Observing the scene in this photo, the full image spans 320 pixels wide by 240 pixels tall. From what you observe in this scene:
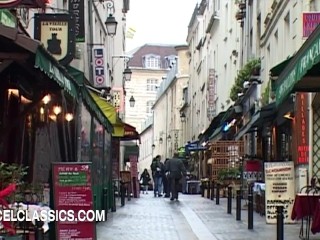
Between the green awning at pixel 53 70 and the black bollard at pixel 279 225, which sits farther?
the black bollard at pixel 279 225

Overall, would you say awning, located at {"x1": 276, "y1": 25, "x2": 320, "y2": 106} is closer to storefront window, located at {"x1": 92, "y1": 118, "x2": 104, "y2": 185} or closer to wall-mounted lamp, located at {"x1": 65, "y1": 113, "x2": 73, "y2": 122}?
wall-mounted lamp, located at {"x1": 65, "y1": 113, "x2": 73, "y2": 122}

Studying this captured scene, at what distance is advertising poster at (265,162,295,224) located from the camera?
650 inches

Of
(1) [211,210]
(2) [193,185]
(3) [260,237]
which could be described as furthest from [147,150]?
(3) [260,237]

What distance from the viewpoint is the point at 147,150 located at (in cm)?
10394

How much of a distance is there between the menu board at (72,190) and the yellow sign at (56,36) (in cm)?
563

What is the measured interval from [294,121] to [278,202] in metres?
3.86

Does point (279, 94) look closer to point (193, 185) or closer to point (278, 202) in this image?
point (278, 202)

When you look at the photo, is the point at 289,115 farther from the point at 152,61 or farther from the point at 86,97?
the point at 152,61

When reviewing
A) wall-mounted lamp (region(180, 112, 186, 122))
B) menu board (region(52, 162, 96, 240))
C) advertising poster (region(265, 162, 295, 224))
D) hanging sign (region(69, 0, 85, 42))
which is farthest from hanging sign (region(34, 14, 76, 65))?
wall-mounted lamp (region(180, 112, 186, 122))

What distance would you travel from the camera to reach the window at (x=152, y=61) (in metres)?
111

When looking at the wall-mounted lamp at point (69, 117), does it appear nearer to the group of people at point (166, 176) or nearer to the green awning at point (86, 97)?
the green awning at point (86, 97)

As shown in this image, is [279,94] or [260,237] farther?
[260,237]

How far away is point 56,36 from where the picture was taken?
16.6 m

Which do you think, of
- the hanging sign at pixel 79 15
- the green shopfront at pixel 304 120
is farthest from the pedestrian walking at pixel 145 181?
the green shopfront at pixel 304 120
